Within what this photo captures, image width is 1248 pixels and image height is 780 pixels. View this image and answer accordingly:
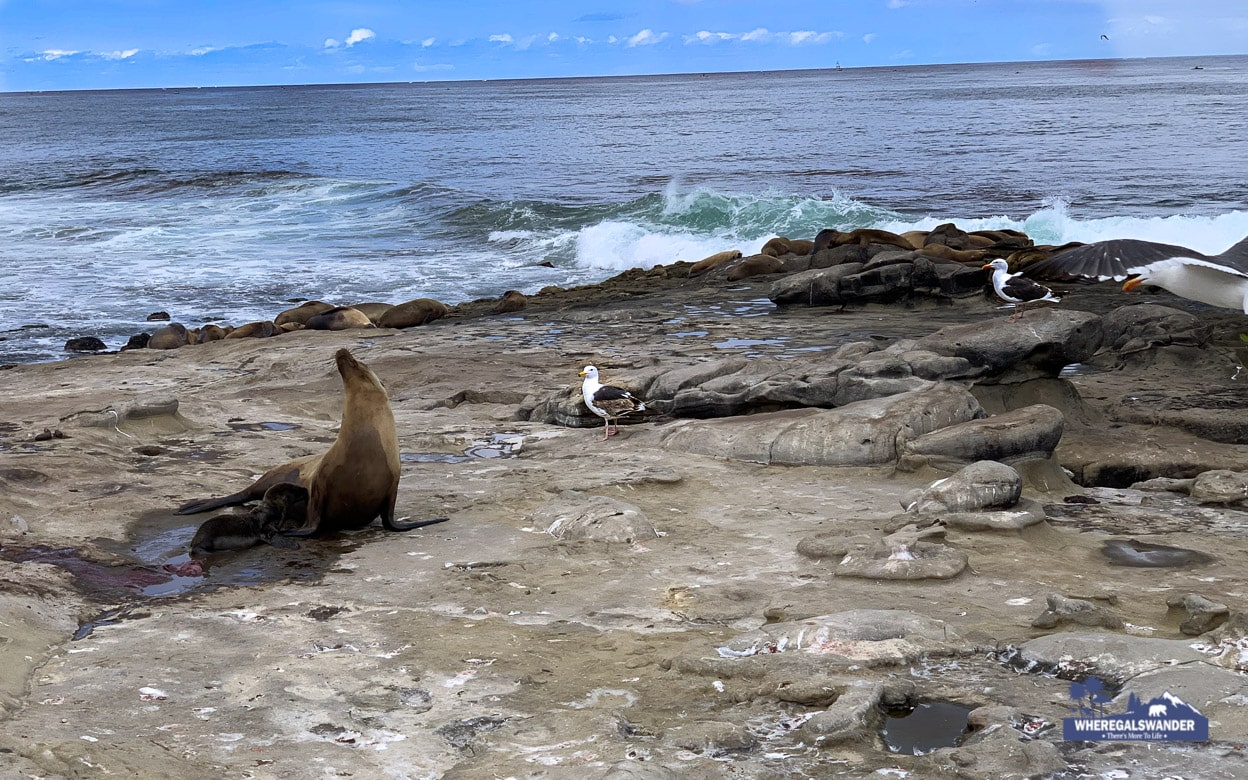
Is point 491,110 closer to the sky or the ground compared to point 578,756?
closer to the sky

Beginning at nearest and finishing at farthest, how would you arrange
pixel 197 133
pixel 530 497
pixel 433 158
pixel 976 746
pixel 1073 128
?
1. pixel 976 746
2. pixel 530 497
3. pixel 433 158
4. pixel 1073 128
5. pixel 197 133

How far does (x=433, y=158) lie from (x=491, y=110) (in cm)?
5666

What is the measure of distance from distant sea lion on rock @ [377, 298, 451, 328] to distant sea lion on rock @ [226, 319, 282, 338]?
1382 millimetres

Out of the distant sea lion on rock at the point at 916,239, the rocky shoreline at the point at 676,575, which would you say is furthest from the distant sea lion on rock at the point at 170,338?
the distant sea lion on rock at the point at 916,239

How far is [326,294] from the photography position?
798 inches

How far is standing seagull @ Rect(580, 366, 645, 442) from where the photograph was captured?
8.98 metres

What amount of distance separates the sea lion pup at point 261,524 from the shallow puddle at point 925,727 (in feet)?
12.0

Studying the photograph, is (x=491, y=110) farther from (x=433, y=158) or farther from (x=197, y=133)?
(x=433, y=158)

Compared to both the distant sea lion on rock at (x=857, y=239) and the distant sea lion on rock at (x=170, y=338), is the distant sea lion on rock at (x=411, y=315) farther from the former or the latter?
the distant sea lion on rock at (x=857, y=239)

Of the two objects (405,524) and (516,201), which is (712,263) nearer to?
(516,201)

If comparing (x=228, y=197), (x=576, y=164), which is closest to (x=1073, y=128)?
(x=576, y=164)

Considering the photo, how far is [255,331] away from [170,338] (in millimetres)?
1090

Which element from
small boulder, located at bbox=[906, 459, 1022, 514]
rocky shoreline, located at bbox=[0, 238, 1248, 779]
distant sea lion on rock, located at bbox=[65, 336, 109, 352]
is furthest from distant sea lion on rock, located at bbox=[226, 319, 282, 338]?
small boulder, located at bbox=[906, 459, 1022, 514]

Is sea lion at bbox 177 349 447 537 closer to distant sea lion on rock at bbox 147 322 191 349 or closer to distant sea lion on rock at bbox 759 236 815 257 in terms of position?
distant sea lion on rock at bbox 147 322 191 349
